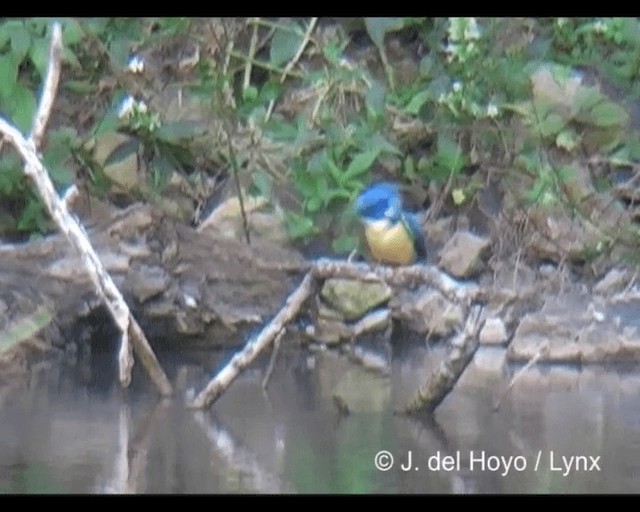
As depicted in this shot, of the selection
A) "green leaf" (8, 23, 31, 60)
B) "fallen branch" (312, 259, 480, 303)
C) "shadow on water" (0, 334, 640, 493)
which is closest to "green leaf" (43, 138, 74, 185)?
"green leaf" (8, 23, 31, 60)

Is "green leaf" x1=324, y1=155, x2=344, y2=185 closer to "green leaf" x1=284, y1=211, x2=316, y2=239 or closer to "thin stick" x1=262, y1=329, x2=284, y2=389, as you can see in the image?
"green leaf" x1=284, y1=211, x2=316, y2=239

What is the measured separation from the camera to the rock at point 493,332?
1.83 m

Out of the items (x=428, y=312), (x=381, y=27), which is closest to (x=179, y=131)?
(x=381, y=27)

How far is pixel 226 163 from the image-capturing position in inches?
73.6

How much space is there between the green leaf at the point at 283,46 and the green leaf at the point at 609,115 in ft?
1.28

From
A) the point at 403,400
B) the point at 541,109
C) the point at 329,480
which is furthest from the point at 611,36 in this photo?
the point at 329,480

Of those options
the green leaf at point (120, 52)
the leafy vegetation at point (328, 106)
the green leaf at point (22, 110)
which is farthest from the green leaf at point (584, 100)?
the green leaf at point (22, 110)

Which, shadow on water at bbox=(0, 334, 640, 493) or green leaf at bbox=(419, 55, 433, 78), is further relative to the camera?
green leaf at bbox=(419, 55, 433, 78)

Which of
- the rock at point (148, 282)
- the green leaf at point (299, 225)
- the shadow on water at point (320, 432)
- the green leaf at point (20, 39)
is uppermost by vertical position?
the green leaf at point (20, 39)

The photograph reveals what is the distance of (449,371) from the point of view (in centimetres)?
181

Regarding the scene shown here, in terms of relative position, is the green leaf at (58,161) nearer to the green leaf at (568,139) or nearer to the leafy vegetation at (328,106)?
the leafy vegetation at (328,106)

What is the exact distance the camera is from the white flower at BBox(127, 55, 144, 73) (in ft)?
6.24

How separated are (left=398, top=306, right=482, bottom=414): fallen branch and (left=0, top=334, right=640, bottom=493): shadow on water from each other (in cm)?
1

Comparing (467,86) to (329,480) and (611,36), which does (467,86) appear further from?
(329,480)
